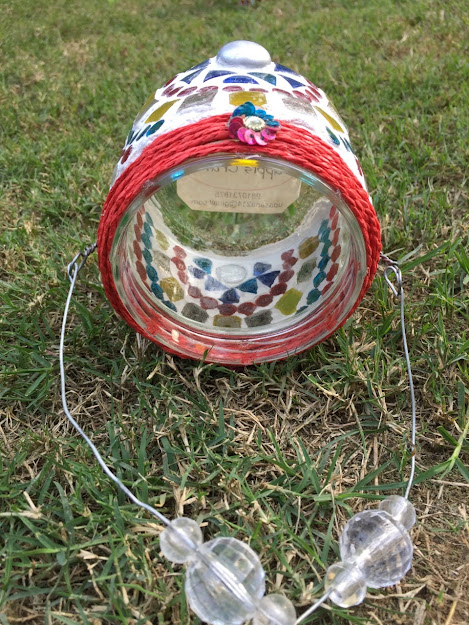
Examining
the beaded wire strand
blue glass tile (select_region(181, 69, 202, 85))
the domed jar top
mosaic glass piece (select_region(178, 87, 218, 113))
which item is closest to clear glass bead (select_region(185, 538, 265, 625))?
the beaded wire strand

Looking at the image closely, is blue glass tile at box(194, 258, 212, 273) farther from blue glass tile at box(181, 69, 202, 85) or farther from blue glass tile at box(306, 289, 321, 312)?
blue glass tile at box(181, 69, 202, 85)

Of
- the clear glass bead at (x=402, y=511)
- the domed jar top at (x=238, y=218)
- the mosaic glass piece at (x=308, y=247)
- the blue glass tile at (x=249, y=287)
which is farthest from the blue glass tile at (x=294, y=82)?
the clear glass bead at (x=402, y=511)

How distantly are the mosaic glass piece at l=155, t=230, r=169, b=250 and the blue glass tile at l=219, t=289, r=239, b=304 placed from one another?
17 cm

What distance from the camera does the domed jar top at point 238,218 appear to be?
3.14 feet

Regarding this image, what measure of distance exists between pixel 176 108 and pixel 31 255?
634 millimetres

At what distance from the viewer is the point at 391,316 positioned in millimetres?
1280

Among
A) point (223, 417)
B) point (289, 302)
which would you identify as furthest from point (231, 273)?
point (223, 417)

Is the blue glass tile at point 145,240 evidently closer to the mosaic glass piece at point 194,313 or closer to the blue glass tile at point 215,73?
the mosaic glass piece at point 194,313

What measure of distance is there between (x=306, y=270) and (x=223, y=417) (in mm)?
420

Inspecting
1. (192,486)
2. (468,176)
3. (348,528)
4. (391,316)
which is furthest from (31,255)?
(468,176)

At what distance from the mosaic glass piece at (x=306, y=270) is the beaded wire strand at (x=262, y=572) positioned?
57 centimetres

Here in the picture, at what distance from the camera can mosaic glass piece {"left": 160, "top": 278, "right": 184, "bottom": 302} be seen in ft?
4.50

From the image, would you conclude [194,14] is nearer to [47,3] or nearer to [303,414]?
[47,3]

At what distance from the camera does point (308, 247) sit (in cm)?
138
